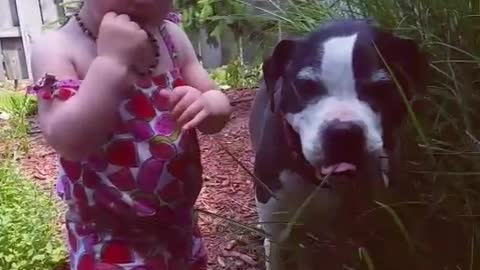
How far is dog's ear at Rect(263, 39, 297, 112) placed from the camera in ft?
5.96

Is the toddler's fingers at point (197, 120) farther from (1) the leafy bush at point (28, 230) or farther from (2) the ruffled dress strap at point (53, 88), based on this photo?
(1) the leafy bush at point (28, 230)

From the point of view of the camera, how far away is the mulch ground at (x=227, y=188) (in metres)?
2.41

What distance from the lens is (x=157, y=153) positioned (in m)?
1.72

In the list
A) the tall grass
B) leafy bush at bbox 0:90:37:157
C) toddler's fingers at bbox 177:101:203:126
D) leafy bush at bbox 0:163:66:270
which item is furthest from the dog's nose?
leafy bush at bbox 0:90:37:157

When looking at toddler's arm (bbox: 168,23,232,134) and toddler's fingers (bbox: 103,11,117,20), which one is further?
toddler's arm (bbox: 168,23,232,134)

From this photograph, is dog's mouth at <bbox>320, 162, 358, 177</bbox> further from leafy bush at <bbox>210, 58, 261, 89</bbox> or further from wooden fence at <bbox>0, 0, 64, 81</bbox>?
wooden fence at <bbox>0, 0, 64, 81</bbox>

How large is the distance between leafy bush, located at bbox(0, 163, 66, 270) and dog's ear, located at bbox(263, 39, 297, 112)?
0.93 m

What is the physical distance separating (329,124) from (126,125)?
0.39 metres

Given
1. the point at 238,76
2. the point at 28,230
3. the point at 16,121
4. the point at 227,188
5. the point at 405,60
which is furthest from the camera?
the point at 238,76

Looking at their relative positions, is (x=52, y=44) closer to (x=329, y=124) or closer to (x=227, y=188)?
(x=329, y=124)

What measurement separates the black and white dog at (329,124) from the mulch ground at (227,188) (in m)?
0.14

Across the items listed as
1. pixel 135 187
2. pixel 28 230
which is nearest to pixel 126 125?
pixel 135 187

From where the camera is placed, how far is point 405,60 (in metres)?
1.77

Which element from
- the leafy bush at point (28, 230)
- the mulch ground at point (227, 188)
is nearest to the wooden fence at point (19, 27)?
the mulch ground at point (227, 188)
